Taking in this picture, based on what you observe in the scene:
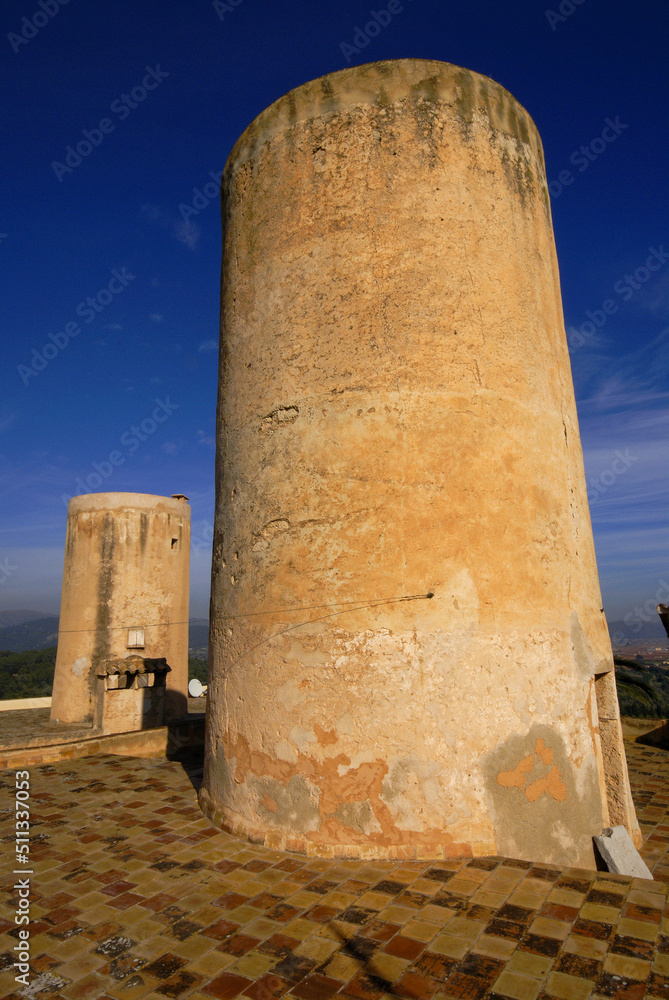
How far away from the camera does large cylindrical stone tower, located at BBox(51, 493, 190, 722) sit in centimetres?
1388

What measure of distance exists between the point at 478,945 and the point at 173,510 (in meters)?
13.3

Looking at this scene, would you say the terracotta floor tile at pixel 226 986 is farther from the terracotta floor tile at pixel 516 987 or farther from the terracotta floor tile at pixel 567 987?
the terracotta floor tile at pixel 567 987

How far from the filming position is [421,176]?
14.9ft

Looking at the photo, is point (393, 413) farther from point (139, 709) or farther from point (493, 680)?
point (139, 709)

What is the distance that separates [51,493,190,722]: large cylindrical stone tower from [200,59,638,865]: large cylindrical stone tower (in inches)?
386

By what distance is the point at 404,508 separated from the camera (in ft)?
13.5

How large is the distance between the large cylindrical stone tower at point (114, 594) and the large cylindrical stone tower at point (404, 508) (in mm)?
9806

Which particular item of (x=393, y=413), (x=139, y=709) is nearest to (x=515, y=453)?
(x=393, y=413)

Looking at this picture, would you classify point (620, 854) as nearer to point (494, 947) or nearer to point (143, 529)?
point (494, 947)

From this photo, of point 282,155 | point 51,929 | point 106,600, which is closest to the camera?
point 51,929

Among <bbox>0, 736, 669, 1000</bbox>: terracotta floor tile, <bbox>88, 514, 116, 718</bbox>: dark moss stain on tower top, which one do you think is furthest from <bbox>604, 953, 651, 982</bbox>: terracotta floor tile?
<bbox>88, 514, 116, 718</bbox>: dark moss stain on tower top

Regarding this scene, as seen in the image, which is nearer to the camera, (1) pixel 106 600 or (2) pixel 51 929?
(2) pixel 51 929

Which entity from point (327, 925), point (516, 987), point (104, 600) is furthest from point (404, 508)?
point (104, 600)

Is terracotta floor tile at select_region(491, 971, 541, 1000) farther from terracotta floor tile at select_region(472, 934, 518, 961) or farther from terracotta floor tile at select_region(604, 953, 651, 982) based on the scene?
terracotta floor tile at select_region(604, 953, 651, 982)
